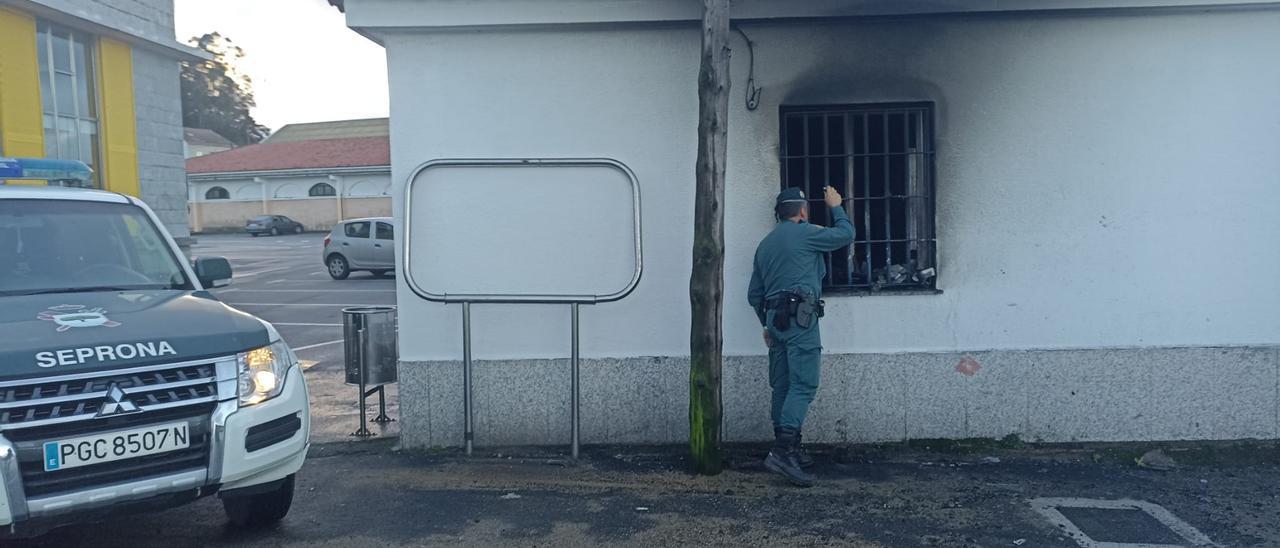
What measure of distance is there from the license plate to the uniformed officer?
325cm

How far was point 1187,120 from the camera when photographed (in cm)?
625

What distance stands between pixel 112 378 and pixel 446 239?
269 centimetres

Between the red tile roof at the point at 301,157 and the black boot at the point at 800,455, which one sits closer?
the black boot at the point at 800,455

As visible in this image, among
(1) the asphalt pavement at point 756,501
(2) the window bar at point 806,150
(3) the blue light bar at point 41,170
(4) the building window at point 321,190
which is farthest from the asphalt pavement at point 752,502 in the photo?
(4) the building window at point 321,190

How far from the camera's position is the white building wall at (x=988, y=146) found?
A: 6242 millimetres

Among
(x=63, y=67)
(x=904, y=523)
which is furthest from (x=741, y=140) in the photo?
(x=63, y=67)

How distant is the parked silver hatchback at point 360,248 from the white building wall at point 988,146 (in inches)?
631

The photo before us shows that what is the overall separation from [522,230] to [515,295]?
0.44 meters

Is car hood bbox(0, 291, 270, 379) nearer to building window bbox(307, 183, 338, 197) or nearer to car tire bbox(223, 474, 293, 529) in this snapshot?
car tire bbox(223, 474, 293, 529)

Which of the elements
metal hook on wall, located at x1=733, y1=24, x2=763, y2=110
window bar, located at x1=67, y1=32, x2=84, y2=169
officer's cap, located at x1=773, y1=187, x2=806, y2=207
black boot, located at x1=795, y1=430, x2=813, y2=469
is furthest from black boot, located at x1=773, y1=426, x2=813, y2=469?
window bar, located at x1=67, y1=32, x2=84, y2=169

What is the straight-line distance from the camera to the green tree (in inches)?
2985

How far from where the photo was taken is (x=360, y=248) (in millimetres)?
21797

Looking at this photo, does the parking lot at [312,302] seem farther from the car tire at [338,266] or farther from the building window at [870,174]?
the building window at [870,174]

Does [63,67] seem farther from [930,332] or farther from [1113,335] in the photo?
[1113,335]
